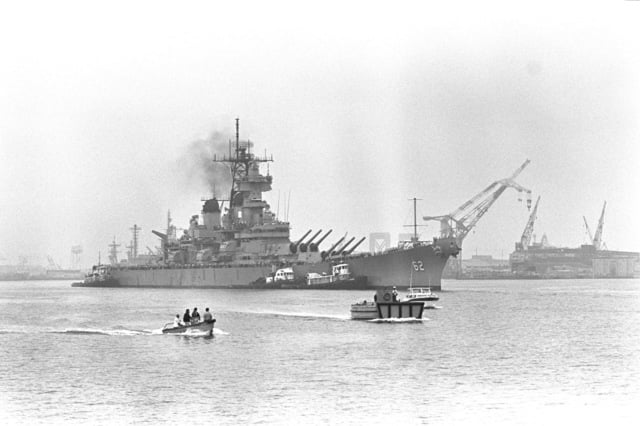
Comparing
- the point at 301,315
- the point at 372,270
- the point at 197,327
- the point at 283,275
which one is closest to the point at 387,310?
the point at 301,315

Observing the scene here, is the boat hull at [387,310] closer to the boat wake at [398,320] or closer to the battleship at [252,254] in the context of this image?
the boat wake at [398,320]

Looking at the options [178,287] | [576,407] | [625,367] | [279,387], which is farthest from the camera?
[178,287]

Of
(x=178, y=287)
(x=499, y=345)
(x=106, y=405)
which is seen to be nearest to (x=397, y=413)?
(x=106, y=405)

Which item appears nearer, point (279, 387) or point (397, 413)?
point (397, 413)

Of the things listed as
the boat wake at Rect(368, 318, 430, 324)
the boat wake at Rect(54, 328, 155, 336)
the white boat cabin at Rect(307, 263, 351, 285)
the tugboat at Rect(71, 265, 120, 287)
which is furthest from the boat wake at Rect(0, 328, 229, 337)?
the tugboat at Rect(71, 265, 120, 287)

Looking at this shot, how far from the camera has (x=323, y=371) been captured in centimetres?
4053

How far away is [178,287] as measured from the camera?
5162 inches

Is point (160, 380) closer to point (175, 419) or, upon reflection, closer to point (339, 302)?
point (175, 419)

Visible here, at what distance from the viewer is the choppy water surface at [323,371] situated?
3219cm

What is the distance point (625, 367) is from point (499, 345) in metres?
8.83

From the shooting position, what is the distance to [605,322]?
67375 mm

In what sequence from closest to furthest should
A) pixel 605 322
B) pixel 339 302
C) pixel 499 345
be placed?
pixel 499 345, pixel 605 322, pixel 339 302

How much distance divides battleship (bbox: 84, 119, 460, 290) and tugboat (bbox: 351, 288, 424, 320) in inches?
1607

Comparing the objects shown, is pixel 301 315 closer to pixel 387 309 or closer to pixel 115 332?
pixel 387 309
